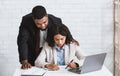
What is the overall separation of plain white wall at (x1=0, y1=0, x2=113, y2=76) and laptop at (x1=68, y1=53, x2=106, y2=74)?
1486mm

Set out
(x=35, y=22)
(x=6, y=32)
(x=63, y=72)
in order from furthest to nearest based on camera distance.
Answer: (x=6, y=32) < (x=35, y=22) < (x=63, y=72)

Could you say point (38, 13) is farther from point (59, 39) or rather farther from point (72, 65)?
point (72, 65)

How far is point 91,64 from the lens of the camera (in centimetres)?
259

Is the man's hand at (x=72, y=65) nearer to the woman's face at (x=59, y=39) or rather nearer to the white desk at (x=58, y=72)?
the white desk at (x=58, y=72)

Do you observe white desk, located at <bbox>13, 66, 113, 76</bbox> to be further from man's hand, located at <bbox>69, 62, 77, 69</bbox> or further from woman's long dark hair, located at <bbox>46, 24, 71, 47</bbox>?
woman's long dark hair, located at <bbox>46, 24, 71, 47</bbox>

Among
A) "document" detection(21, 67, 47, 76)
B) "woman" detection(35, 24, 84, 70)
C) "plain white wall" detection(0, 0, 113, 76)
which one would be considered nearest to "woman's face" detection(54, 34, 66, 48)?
"woman" detection(35, 24, 84, 70)

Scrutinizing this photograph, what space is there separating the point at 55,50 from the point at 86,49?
134 cm

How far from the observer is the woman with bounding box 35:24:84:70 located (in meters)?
2.86

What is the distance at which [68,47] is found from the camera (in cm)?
295

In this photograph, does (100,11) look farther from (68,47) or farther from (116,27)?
(68,47)

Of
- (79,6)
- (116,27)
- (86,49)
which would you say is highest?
(79,6)

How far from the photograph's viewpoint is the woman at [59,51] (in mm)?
2855

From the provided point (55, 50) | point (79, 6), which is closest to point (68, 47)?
point (55, 50)

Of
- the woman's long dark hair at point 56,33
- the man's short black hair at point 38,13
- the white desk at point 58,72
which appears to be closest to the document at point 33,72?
the white desk at point 58,72
